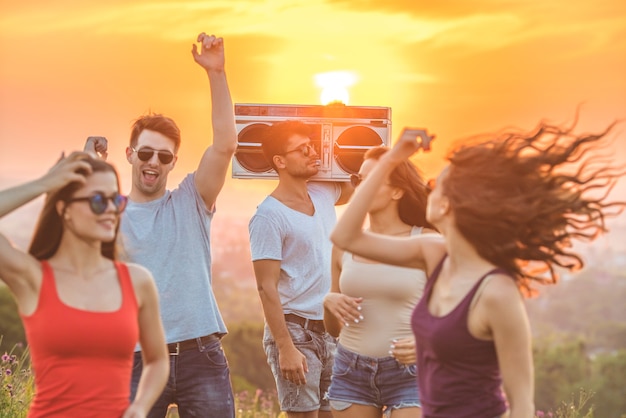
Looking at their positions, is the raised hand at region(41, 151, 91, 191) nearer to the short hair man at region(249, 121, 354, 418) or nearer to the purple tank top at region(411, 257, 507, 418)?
the purple tank top at region(411, 257, 507, 418)

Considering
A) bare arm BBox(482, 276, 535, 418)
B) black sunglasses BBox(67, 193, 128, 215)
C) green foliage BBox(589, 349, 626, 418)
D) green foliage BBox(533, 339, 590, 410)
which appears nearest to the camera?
bare arm BBox(482, 276, 535, 418)

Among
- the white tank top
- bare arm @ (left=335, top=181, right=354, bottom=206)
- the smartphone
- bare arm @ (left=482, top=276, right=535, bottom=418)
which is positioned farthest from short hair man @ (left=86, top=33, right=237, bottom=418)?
bare arm @ (left=482, top=276, right=535, bottom=418)

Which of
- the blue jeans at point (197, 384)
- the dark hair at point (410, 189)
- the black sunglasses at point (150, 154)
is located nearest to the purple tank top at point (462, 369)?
the dark hair at point (410, 189)

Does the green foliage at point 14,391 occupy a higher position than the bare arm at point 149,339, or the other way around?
the bare arm at point 149,339

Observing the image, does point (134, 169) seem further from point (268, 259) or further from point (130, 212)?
point (268, 259)

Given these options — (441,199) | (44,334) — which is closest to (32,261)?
(44,334)

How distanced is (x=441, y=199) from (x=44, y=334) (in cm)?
161

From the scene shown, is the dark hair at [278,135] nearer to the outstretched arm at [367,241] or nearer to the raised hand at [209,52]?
the raised hand at [209,52]

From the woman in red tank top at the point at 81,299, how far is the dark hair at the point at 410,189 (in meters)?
1.97

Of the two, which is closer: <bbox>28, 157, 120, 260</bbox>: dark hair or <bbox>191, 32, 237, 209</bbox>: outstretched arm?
<bbox>28, 157, 120, 260</bbox>: dark hair

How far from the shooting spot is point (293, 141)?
825cm

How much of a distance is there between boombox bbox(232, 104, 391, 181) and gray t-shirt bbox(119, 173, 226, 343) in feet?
5.67

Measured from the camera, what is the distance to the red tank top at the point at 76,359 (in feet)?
15.7

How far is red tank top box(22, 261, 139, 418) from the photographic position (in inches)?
188
